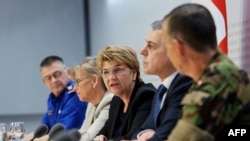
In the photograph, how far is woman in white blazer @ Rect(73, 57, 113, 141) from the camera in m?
2.96

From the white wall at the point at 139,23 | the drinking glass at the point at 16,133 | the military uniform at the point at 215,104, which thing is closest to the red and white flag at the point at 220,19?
the white wall at the point at 139,23

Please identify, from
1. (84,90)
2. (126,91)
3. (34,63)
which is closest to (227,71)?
(126,91)

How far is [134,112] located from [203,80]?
4.19 ft

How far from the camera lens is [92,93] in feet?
10.4

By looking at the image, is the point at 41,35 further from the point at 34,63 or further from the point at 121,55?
the point at 121,55

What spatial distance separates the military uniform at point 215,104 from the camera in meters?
1.17

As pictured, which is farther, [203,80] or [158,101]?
[158,101]

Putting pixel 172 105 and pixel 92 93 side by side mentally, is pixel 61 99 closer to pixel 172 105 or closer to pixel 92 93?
pixel 92 93

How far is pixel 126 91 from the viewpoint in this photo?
2.61m

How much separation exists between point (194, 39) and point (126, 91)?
1.36m

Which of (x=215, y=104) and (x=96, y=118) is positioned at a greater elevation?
(x=215, y=104)

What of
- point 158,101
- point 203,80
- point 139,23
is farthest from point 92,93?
point 203,80

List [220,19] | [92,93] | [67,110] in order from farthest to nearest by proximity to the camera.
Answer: [67,110]
[92,93]
[220,19]

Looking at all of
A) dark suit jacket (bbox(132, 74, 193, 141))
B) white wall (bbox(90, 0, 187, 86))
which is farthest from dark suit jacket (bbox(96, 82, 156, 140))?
white wall (bbox(90, 0, 187, 86))
